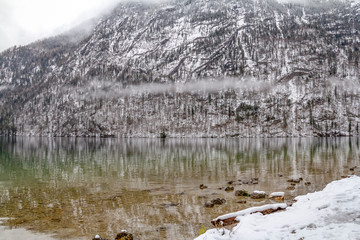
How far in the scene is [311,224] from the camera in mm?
9383

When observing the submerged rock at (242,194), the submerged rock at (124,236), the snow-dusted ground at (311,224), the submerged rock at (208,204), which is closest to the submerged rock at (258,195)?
the submerged rock at (242,194)

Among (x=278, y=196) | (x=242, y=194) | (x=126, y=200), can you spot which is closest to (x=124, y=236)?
(x=126, y=200)

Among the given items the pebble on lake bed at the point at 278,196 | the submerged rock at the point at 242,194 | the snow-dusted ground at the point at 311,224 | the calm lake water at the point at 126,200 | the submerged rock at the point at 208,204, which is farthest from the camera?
the submerged rock at the point at 242,194

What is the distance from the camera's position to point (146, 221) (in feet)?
49.5

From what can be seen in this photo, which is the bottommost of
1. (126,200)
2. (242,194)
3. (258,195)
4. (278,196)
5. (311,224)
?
(126,200)

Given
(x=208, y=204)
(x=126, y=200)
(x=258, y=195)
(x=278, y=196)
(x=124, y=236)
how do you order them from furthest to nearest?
(x=126, y=200) < (x=258, y=195) < (x=278, y=196) < (x=208, y=204) < (x=124, y=236)

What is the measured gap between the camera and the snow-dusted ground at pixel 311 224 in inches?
333

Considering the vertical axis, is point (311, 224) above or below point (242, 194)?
above

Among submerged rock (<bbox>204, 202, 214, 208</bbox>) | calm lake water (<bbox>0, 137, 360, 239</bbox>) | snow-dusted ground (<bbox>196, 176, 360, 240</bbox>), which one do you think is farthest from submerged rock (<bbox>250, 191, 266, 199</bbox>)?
snow-dusted ground (<bbox>196, 176, 360, 240</bbox>)

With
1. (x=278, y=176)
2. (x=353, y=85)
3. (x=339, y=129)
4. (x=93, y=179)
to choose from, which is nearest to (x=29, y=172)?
(x=93, y=179)

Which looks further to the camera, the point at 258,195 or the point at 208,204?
the point at 258,195

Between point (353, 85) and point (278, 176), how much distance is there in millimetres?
204691

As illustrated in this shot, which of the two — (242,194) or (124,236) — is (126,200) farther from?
(242,194)

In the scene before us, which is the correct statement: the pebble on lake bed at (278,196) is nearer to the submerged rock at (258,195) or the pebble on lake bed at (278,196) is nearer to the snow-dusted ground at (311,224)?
the submerged rock at (258,195)
